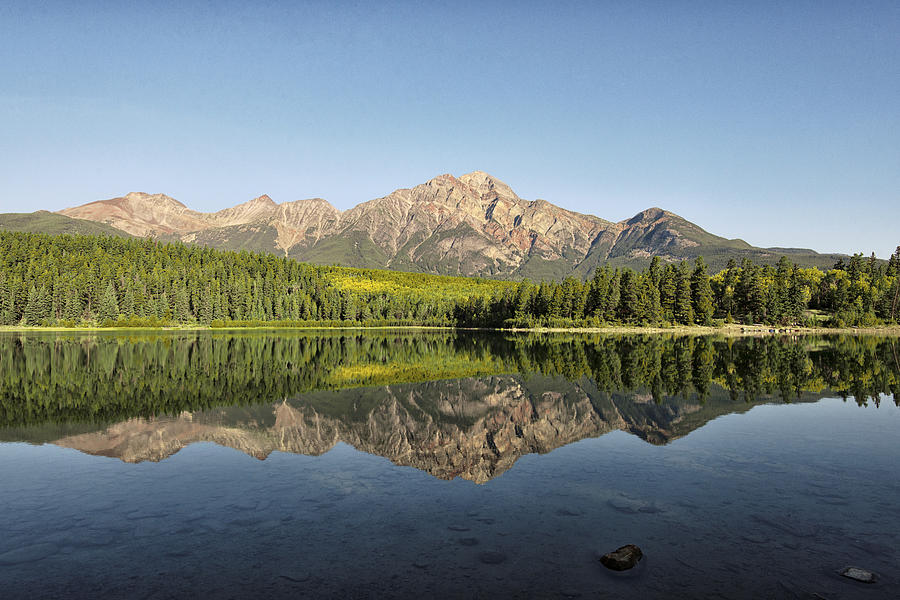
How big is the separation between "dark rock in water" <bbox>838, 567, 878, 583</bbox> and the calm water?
322 millimetres

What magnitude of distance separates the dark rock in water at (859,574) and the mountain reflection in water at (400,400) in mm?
11838

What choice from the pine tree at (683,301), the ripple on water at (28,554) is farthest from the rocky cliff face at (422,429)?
the pine tree at (683,301)

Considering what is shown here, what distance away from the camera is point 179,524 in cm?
1609

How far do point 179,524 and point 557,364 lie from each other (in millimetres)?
53487

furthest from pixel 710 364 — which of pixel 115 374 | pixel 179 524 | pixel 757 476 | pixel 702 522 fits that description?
pixel 115 374

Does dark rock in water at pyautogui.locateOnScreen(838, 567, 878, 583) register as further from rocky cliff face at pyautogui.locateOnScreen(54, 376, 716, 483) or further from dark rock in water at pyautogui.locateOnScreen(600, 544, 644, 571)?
rocky cliff face at pyautogui.locateOnScreen(54, 376, 716, 483)

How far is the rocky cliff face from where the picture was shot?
81.6 ft

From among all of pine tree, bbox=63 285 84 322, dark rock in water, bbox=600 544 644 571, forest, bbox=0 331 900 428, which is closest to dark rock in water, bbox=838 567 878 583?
dark rock in water, bbox=600 544 644 571

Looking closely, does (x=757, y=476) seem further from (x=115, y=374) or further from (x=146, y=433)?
(x=115, y=374)

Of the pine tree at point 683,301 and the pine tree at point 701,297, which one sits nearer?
the pine tree at point 683,301

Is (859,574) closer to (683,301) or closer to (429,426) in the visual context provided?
(429,426)

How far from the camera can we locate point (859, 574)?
41.0 feet

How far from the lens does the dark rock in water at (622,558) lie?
13070 mm

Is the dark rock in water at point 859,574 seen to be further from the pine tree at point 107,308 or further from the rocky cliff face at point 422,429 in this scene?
the pine tree at point 107,308
